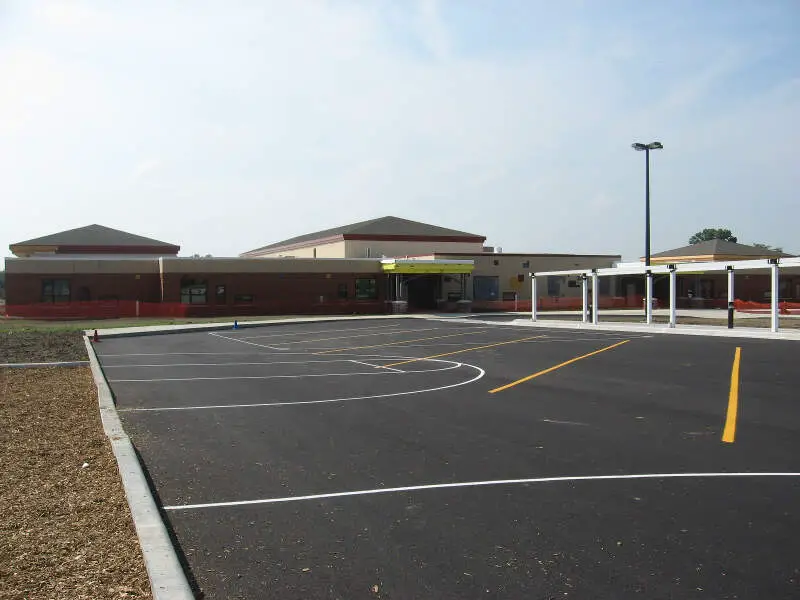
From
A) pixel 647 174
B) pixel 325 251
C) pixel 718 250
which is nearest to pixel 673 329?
pixel 647 174

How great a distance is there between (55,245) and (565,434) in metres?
54.8

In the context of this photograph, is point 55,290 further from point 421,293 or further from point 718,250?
point 718,250

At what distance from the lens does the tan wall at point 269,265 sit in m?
46.4

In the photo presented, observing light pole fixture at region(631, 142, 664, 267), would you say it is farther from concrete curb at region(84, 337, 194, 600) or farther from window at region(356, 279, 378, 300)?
concrete curb at region(84, 337, 194, 600)

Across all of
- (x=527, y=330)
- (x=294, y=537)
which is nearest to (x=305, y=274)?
(x=527, y=330)

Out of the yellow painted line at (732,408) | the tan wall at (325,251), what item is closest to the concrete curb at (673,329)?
the yellow painted line at (732,408)

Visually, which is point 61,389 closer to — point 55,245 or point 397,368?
point 397,368

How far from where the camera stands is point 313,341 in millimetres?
28344

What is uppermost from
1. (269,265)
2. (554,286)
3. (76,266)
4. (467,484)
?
(269,265)

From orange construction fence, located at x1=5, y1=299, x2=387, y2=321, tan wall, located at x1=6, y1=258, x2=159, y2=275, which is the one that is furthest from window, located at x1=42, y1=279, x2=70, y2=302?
orange construction fence, located at x1=5, y1=299, x2=387, y2=321

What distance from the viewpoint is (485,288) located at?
53.5 meters

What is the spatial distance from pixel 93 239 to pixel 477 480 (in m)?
56.8

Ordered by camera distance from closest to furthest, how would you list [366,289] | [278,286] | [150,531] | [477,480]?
[150,531] < [477,480] < [278,286] < [366,289]

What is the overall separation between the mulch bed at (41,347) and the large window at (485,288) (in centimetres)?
3004
